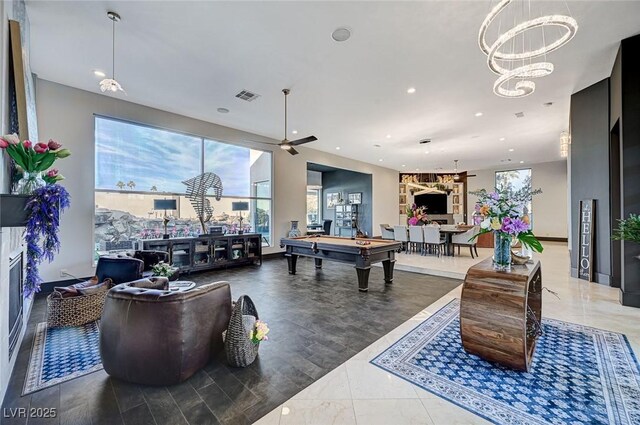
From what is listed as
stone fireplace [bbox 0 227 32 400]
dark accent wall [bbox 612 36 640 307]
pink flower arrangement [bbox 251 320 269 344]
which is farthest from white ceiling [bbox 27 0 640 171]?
pink flower arrangement [bbox 251 320 269 344]

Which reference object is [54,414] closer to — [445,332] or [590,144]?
[445,332]

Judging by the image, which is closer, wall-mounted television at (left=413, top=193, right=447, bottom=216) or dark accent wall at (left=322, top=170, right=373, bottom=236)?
dark accent wall at (left=322, top=170, right=373, bottom=236)

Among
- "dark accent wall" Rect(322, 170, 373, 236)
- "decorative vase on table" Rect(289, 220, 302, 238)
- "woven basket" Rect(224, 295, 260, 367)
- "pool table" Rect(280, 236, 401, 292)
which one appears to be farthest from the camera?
"dark accent wall" Rect(322, 170, 373, 236)

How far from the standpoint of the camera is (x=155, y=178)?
5945mm

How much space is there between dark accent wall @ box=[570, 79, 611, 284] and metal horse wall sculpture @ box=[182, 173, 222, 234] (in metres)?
8.28

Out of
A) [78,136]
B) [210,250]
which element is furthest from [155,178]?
[210,250]

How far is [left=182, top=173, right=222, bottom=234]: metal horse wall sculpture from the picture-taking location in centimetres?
636

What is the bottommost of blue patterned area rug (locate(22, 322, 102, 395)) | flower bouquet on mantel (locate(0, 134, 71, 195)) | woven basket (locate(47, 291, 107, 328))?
blue patterned area rug (locate(22, 322, 102, 395))

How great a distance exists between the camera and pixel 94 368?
7.82ft

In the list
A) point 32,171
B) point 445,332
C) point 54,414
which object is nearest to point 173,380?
point 54,414

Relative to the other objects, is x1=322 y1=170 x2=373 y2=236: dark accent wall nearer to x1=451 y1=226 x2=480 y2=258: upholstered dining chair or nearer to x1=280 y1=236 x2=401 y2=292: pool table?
x1=451 y1=226 x2=480 y2=258: upholstered dining chair

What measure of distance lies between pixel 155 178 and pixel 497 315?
22.1 ft

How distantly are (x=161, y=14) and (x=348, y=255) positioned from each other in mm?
4305

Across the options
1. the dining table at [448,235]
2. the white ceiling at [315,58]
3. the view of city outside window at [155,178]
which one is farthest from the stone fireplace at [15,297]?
the dining table at [448,235]
